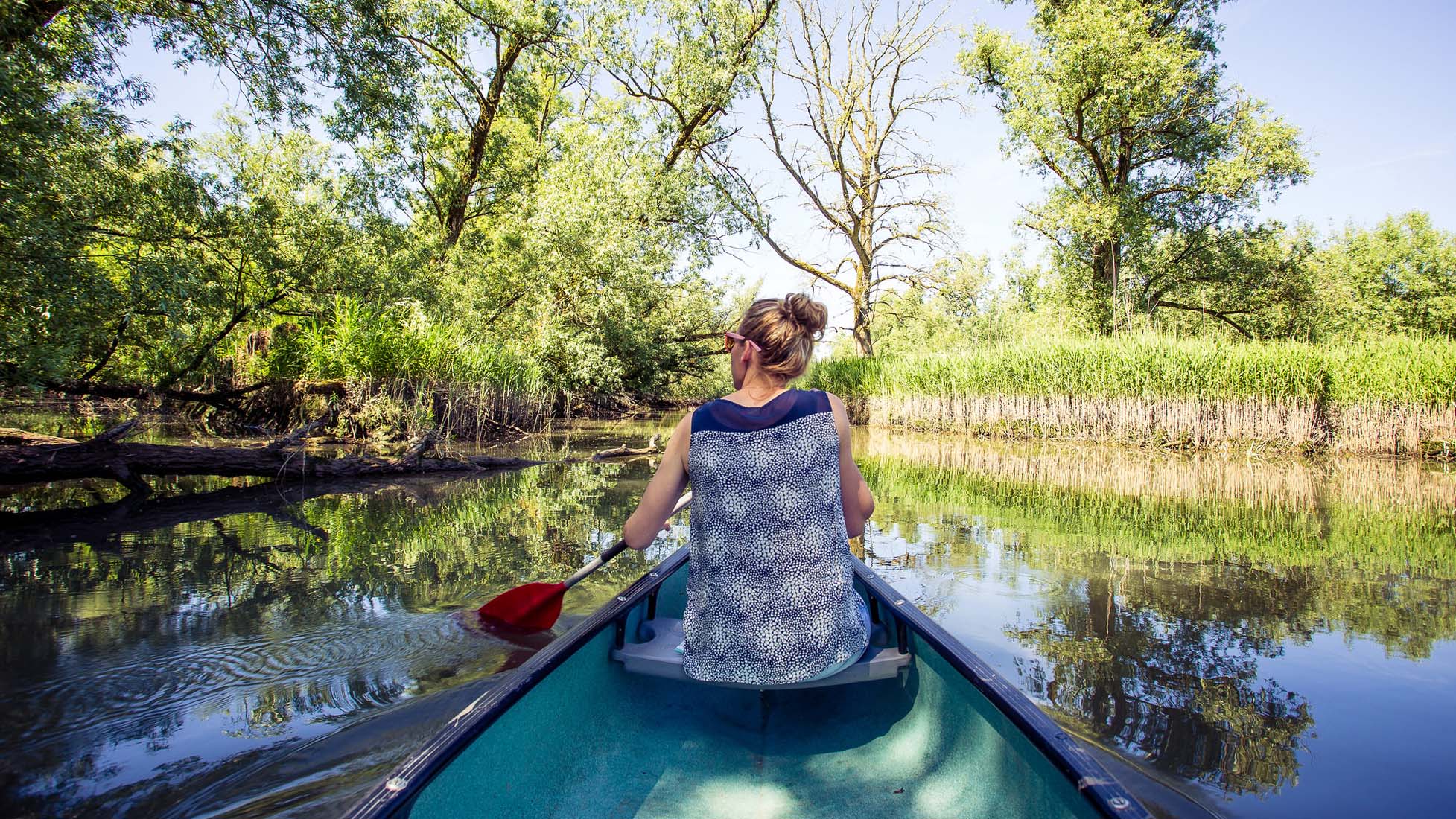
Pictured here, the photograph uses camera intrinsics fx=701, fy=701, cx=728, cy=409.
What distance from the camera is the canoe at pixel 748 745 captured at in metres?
1.33

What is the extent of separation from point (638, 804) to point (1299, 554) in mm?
5029

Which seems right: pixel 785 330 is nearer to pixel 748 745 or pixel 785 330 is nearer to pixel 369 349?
pixel 748 745

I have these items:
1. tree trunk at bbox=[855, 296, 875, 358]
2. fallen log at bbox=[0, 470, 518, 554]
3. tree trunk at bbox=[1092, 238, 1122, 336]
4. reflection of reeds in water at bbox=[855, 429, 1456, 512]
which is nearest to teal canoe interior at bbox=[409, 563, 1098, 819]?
fallen log at bbox=[0, 470, 518, 554]

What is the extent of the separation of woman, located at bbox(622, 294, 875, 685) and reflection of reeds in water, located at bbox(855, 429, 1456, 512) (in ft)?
21.2

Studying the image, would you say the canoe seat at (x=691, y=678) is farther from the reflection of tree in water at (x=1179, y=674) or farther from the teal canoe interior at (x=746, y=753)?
the reflection of tree in water at (x=1179, y=674)

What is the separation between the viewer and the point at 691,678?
1944mm

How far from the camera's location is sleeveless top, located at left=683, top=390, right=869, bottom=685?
182cm

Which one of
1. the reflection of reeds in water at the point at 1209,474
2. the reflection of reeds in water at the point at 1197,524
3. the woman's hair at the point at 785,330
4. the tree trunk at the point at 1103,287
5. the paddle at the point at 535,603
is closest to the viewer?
the woman's hair at the point at 785,330

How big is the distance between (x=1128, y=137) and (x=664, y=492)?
20366 millimetres

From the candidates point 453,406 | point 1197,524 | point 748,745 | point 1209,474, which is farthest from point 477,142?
point 748,745

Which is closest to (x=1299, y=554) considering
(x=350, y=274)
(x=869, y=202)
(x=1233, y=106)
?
(x=350, y=274)

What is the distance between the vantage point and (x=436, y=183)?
1711cm

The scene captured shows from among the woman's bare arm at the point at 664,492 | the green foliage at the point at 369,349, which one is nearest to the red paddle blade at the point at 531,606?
the woman's bare arm at the point at 664,492

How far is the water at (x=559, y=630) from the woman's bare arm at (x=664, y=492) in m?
1.03
